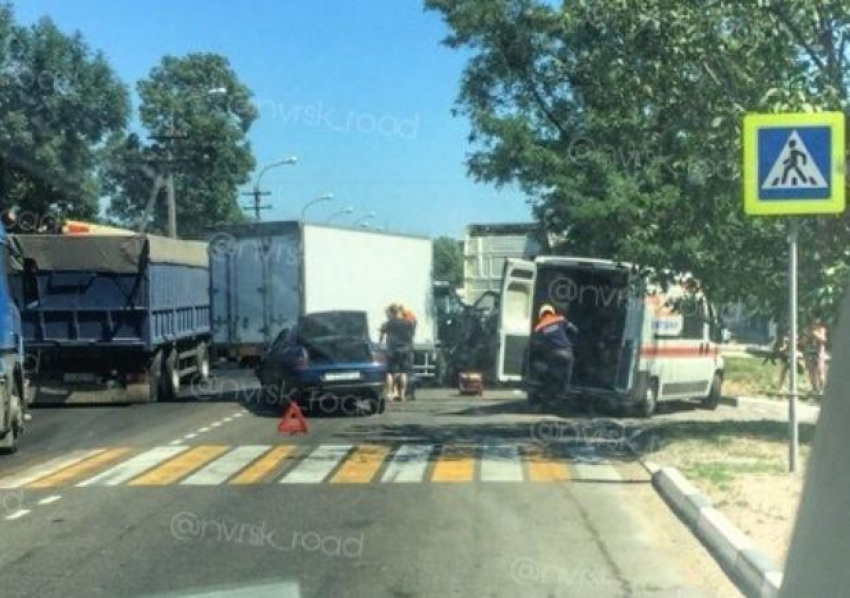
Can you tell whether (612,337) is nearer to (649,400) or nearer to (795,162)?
(649,400)

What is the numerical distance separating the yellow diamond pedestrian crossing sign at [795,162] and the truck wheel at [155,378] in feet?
49.8

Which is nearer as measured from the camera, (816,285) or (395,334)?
(816,285)

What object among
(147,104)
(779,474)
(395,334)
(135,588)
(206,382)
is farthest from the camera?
(147,104)

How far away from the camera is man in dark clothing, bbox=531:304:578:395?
19.7m

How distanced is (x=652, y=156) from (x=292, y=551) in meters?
10.3

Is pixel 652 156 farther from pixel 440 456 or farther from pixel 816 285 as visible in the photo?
pixel 440 456

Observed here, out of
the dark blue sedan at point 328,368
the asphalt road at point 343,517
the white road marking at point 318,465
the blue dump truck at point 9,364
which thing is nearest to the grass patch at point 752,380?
the dark blue sedan at point 328,368

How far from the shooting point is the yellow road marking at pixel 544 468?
12.3 metres

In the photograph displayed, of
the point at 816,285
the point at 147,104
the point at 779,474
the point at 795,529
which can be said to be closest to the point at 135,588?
the point at 795,529

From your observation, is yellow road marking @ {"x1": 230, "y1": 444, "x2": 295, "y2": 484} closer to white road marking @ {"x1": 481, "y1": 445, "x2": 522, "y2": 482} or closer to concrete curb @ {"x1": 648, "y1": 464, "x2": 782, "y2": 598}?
white road marking @ {"x1": 481, "y1": 445, "x2": 522, "y2": 482}

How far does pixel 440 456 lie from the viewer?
14289 millimetres

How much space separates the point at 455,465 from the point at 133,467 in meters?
3.61

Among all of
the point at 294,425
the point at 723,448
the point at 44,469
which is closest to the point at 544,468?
the point at 723,448

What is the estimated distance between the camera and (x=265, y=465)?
44.7 feet
